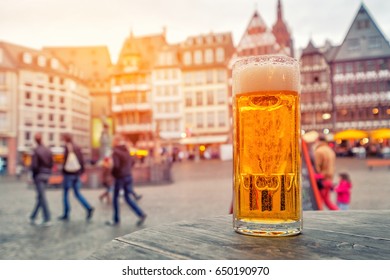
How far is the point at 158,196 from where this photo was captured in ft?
17.7

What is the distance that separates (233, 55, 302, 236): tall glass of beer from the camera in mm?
630

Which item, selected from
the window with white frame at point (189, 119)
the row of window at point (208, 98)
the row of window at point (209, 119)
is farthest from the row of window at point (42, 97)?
the window with white frame at point (189, 119)

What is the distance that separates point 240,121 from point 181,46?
65.4 feet

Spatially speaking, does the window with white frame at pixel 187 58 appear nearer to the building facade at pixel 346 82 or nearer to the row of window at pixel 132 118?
the row of window at pixel 132 118

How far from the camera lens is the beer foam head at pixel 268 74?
648 mm

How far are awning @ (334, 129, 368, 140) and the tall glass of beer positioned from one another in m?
9.25

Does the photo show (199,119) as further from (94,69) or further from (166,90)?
(94,69)

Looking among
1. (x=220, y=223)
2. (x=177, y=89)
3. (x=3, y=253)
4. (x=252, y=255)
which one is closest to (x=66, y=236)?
(x=3, y=253)

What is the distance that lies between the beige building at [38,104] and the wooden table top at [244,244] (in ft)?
14.3

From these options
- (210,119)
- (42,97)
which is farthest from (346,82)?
(42,97)

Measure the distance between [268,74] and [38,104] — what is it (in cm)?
545

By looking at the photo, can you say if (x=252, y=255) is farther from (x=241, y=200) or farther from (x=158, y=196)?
(x=158, y=196)

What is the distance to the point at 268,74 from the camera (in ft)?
2.13

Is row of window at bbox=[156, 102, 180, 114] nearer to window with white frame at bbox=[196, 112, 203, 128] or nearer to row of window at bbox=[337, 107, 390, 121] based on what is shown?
window with white frame at bbox=[196, 112, 203, 128]
